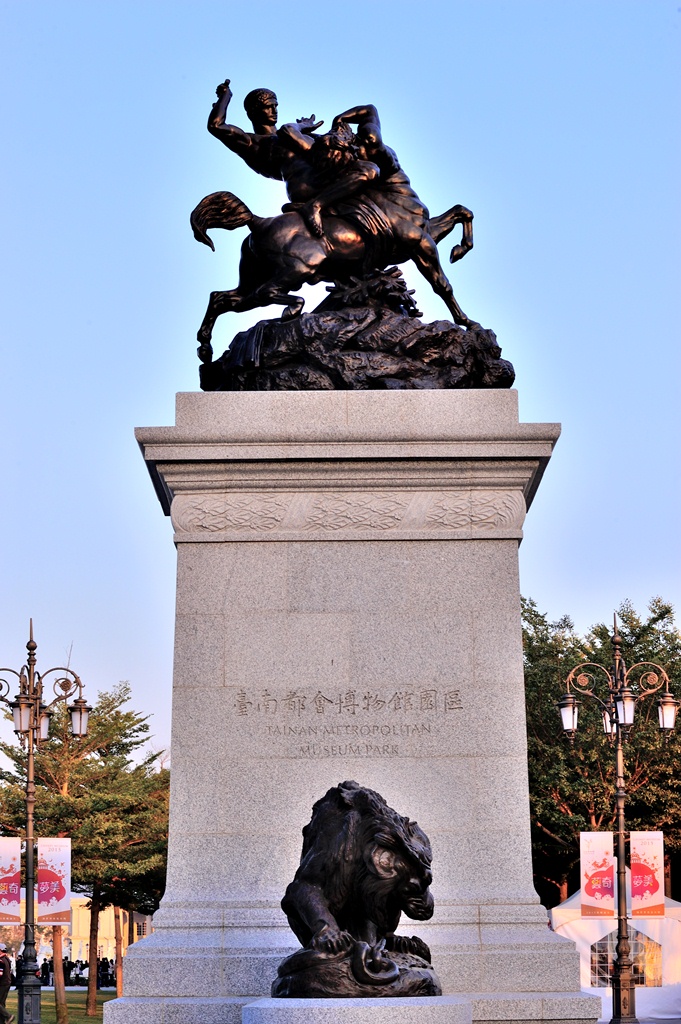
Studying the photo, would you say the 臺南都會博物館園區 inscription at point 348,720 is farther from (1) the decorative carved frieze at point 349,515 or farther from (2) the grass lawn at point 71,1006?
(2) the grass lawn at point 71,1006

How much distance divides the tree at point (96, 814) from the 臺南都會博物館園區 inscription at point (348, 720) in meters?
31.0

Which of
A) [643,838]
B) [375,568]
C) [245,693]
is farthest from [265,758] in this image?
[643,838]

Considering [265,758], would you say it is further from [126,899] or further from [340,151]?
[126,899]

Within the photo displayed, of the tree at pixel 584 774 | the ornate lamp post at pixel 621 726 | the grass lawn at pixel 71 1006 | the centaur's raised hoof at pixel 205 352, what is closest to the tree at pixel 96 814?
the grass lawn at pixel 71 1006

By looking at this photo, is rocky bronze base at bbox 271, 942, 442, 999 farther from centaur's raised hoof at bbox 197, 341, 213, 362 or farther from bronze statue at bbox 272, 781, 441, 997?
centaur's raised hoof at bbox 197, 341, 213, 362

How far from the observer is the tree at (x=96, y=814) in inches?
1647

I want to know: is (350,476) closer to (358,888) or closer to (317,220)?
(317,220)

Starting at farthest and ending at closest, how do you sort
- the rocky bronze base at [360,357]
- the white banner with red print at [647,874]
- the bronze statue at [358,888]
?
1. the white banner with red print at [647,874]
2. the rocky bronze base at [360,357]
3. the bronze statue at [358,888]

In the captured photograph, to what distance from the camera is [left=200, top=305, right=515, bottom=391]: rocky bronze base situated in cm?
1212

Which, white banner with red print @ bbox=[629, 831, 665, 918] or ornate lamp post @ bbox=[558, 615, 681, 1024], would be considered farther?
white banner with red print @ bbox=[629, 831, 665, 918]

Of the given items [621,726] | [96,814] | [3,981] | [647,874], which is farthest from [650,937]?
[96,814]

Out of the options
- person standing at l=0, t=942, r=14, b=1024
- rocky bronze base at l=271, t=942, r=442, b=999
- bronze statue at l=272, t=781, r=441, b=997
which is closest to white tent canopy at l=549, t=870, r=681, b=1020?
person standing at l=0, t=942, r=14, b=1024

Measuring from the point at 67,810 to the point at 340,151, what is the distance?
3254cm

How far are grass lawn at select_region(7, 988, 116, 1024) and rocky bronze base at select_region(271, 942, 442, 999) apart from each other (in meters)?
29.4
